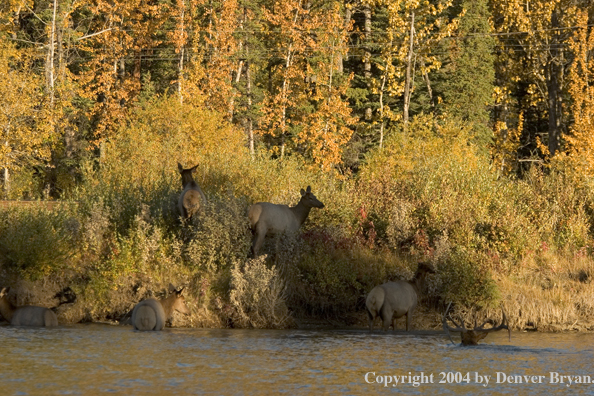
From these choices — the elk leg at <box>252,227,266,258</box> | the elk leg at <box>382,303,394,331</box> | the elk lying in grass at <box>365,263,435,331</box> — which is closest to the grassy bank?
the elk leg at <box>252,227,266,258</box>

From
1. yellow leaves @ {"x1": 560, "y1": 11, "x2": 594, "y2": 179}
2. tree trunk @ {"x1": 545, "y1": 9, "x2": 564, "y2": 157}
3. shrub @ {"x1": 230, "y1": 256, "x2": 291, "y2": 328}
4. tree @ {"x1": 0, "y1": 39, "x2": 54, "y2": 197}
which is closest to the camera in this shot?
shrub @ {"x1": 230, "y1": 256, "x2": 291, "y2": 328}

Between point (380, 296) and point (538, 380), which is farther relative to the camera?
point (380, 296)

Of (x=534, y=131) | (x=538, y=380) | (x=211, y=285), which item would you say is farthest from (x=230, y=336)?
(x=534, y=131)

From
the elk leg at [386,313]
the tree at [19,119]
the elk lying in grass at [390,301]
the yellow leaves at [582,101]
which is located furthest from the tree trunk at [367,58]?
the elk leg at [386,313]

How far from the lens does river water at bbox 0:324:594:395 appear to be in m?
14.5

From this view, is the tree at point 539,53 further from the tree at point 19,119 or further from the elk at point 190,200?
the elk at point 190,200

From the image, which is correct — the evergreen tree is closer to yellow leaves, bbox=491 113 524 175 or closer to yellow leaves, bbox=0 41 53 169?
yellow leaves, bbox=491 113 524 175

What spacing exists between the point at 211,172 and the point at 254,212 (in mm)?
6593

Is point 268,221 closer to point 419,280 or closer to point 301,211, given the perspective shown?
point 301,211

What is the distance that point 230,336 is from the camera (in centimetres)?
2041

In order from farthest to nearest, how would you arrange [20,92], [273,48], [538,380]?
[273,48]
[20,92]
[538,380]

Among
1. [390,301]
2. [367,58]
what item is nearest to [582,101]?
[367,58]

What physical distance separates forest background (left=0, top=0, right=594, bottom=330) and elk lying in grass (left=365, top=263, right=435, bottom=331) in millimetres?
2415

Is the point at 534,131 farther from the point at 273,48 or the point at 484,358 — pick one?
the point at 484,358
